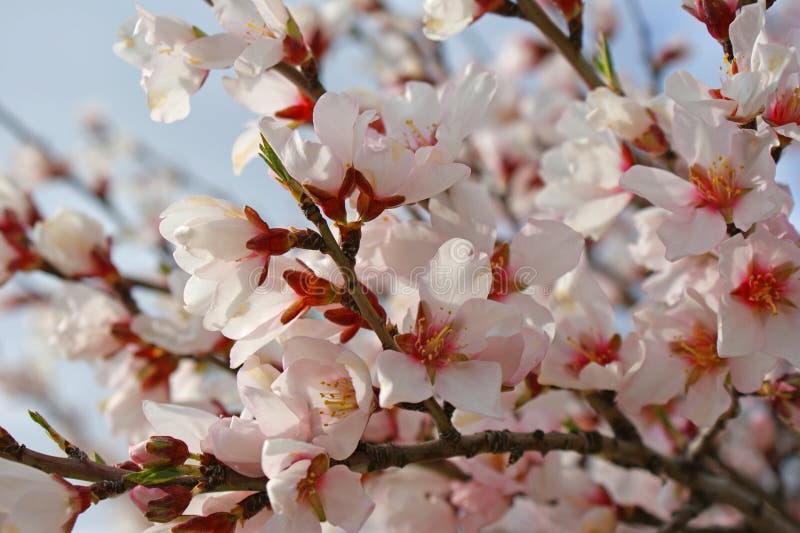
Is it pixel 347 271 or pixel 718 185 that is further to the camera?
pixel 718 185

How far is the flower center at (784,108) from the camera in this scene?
1.04 m

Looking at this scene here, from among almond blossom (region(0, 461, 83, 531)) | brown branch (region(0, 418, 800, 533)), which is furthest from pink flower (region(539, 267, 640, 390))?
almond blossom (region(0, 461, 83, 531))

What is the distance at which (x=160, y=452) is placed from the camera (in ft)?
2.85

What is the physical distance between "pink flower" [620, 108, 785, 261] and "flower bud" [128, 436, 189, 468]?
2.36 feet

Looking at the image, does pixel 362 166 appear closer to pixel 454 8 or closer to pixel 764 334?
pixel 454 8

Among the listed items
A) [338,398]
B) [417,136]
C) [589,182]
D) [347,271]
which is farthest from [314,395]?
[589,182]

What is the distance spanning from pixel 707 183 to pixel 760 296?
0.19m

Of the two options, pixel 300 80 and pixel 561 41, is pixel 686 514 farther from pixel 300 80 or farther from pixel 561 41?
pixel 300 80

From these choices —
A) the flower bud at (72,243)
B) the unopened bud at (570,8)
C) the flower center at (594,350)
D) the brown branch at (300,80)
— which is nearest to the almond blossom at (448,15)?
the unopened bud at (570,8)

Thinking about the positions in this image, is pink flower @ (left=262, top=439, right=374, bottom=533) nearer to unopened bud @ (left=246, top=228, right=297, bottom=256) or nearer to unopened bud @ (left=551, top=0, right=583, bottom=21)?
unopened bud @ (left=246, top=228, right=297, bottom=256)

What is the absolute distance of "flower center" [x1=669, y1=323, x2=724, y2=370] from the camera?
118cm

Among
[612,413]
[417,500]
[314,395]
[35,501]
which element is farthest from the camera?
[417,500]

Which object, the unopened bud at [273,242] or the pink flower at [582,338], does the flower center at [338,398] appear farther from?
the pink flower at [582,338]

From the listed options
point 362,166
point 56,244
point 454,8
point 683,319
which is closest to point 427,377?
point 362,166
